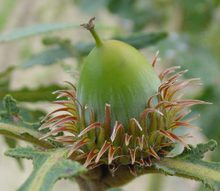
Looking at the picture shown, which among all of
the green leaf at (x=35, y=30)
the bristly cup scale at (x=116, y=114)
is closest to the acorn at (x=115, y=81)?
the bristly cup scale at (x=116, y=114)

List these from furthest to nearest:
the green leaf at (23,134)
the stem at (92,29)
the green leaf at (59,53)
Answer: the green leaf at (59,53) < the green leaf at (23,134) < the stem at (92,29)

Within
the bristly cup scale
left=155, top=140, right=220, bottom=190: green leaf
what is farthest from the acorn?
left=155, top=140, right=220, bottom=190: green leaf

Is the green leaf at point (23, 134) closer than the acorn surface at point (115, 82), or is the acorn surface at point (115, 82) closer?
the acorn surface at point (115, 82)

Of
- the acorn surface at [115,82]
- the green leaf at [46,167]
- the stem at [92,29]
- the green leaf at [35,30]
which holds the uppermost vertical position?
the green leaf at [35,30]

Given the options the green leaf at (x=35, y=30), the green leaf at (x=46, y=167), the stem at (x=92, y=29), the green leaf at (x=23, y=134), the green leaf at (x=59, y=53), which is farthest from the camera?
the green leaf at (x=59, y=53)

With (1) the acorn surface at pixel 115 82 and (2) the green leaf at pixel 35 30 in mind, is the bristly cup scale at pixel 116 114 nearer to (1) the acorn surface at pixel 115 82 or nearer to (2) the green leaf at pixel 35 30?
(1) the acorn surface at pixel 115 82

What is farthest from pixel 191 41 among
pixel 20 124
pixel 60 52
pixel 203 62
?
pixel 20 124

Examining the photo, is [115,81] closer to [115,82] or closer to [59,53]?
[115,82]

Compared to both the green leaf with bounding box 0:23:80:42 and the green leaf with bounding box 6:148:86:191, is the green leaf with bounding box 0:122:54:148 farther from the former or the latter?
the green leaf with bounding box 0:23:80:42
